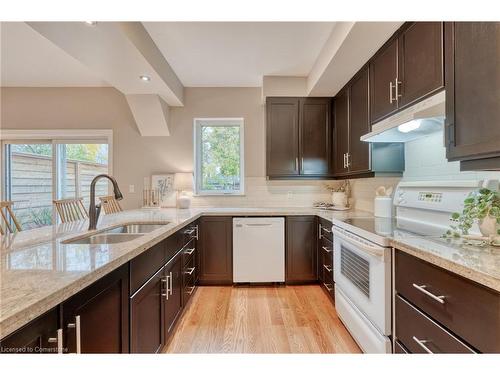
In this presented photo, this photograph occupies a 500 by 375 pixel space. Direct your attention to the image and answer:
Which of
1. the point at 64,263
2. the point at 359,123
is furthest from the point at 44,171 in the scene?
the point at 359,123

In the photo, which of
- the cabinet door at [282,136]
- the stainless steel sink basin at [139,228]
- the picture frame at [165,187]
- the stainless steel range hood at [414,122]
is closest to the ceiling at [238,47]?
the cabinet door at [282,136]

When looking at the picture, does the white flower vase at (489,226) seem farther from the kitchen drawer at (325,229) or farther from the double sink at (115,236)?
the double sink at (115,236)

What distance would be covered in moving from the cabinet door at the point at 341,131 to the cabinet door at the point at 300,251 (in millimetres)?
717

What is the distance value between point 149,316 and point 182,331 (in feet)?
2.37

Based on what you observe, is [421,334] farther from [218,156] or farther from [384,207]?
[218,156]

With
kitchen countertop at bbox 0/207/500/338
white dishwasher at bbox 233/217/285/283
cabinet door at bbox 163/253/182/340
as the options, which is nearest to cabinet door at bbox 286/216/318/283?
white dishwasher at bbox 233/217/285/283

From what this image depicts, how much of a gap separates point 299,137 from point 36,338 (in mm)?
2991

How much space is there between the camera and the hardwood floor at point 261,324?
1.79 meters

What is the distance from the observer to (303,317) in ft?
7.17

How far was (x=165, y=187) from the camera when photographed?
344 centimetres
